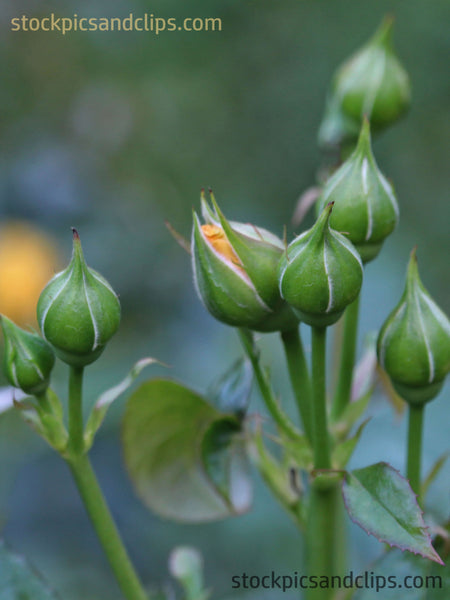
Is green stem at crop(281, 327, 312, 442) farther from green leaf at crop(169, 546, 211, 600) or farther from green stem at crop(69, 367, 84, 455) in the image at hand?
green leaf at crop(169, 546, 211, 600)

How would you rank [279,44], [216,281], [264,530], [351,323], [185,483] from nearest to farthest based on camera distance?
1. [216,281]
2. [351,323]
3. [185,483]
4. [264,530]
5. [279,44]

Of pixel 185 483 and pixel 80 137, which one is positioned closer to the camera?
pixel 185 483

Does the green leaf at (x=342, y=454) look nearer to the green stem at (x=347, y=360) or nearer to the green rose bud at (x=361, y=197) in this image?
the green stem at (x=347, y=360)

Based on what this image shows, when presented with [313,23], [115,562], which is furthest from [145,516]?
[313,23]

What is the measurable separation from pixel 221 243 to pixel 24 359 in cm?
24

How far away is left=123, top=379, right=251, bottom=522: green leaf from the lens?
1.07 metres

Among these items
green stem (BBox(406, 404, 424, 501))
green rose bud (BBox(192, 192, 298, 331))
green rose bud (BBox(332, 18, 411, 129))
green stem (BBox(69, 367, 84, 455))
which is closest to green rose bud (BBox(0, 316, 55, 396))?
green stem (BBox(69, 367, 84, 455))

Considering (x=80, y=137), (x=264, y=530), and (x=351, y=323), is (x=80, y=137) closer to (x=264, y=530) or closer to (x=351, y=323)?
(x=264, y=530)

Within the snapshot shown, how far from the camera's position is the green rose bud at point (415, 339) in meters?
0.84

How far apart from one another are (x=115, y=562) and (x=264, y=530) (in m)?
1.13

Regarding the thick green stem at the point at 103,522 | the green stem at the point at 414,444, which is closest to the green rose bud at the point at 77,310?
the thick green stem at the point at 103,522

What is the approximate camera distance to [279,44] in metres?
3.34

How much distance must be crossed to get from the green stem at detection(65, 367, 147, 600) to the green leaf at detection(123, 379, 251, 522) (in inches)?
8.3

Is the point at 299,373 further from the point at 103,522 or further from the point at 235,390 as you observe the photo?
the point at 103,522
